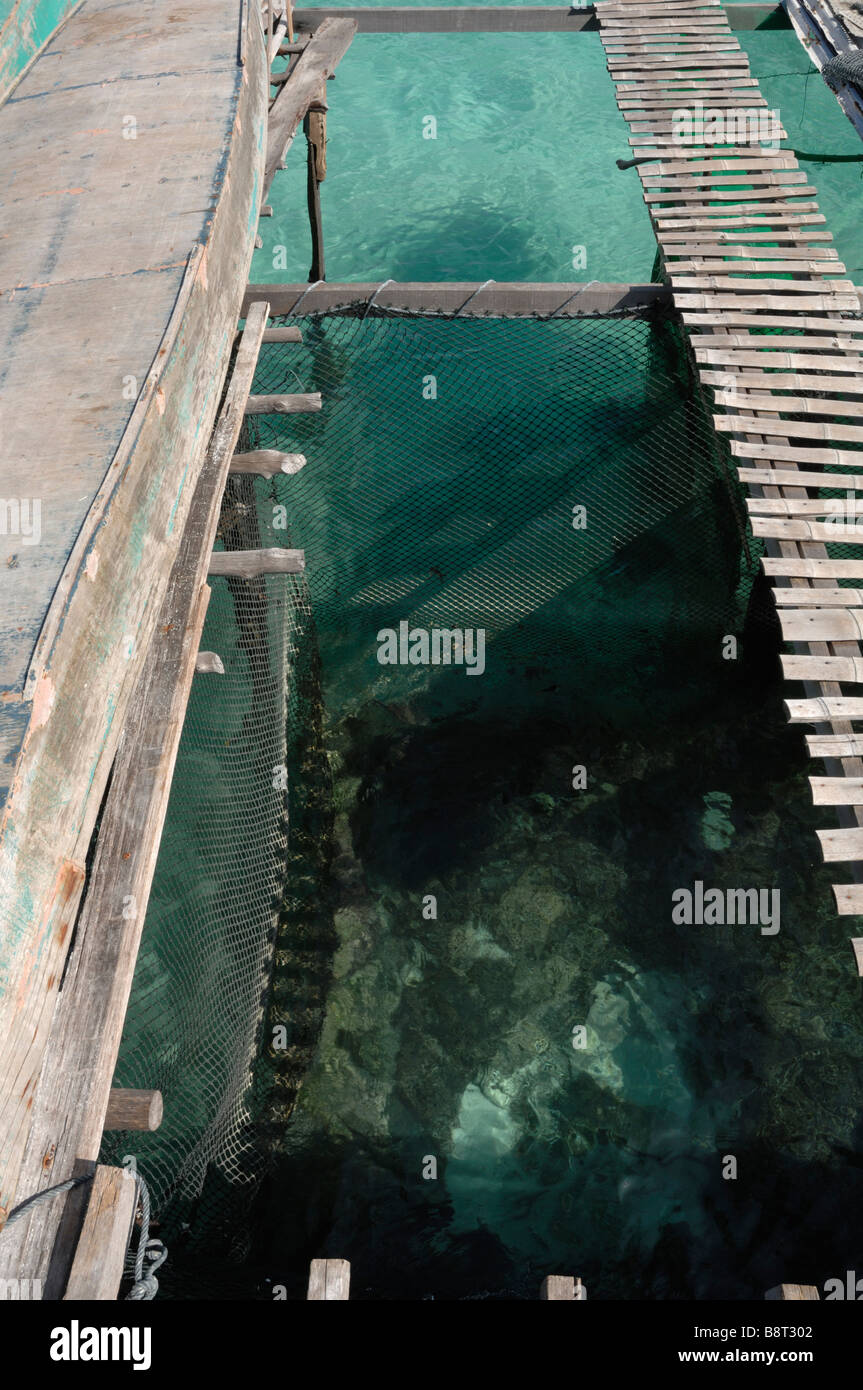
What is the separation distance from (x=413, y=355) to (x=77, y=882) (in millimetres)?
7622

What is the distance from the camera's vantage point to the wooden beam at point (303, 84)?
6234 millimetres

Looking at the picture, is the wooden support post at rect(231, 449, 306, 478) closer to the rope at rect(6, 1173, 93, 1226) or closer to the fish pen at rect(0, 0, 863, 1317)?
the fish pen at rect(0, 0, 863, 1317)

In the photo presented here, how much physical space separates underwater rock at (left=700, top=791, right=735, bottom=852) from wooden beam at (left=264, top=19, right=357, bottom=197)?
4710 millimetres

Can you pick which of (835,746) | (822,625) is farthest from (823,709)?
(822,625)

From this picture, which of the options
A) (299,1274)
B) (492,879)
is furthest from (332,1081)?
(492,879)

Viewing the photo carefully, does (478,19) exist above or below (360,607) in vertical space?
above

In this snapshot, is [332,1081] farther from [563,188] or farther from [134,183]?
[563,188]

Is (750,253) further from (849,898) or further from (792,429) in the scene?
(849,898)

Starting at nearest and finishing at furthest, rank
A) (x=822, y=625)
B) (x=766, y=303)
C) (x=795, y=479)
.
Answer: (x=822, y=625), (x=795, y=479), (x=766, y=303)

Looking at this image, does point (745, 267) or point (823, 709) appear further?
point (745, 267)

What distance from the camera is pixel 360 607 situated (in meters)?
7.40

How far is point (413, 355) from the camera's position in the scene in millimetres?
9312

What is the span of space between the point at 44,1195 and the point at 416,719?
16.5 ft
